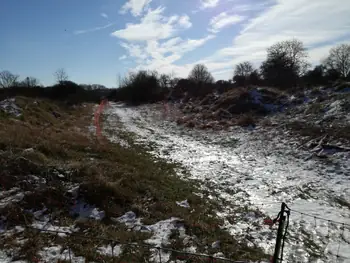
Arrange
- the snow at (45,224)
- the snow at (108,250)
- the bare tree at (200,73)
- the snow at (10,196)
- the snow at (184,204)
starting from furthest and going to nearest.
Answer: the bare tree at (200,73) → the snow at (184,204) → the snow at (10,196) → the snow at (45,224) → the snow at (108,250)

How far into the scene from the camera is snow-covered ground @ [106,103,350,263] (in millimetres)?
5184

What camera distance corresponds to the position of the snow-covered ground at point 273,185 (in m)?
5.18

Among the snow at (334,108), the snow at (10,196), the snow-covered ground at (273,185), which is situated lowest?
the snow-covered ground at (273,185)

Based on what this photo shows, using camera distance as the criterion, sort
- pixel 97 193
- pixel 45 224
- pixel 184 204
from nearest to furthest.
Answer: pixel 45 224 → pixel 97 193 → pixel 184 204

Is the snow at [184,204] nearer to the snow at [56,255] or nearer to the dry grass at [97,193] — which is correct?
the dry grass at [97,193]

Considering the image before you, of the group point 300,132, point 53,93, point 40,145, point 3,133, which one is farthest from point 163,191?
point 53,93

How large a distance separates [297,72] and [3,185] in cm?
5042

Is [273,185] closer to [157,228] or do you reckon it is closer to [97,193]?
[157,228]

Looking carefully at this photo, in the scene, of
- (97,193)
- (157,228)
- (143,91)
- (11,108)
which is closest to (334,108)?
(157,228)

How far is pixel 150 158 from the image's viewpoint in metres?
11.5

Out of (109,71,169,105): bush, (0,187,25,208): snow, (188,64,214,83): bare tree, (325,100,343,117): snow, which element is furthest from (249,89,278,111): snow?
(188,64,214,83): bare tree

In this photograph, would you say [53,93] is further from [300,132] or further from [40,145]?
[300,132]

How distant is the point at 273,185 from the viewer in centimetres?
836

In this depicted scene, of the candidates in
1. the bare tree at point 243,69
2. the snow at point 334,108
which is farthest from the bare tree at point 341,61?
the snow at point 334,108
